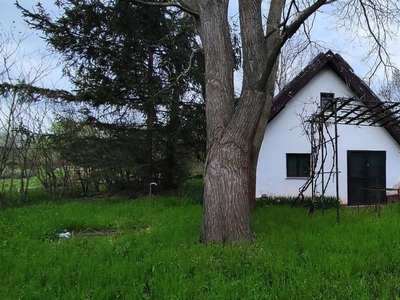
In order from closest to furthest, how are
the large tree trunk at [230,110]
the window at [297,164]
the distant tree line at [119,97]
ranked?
the large tree trunk at [230,110] < the distant tree line at [119,97] < the window at [297,164]

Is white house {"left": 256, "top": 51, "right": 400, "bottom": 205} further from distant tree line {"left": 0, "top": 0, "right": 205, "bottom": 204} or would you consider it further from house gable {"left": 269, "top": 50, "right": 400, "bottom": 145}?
distant tree line {"left": 0, "top": 0, "right": 205, "bottom": 204}

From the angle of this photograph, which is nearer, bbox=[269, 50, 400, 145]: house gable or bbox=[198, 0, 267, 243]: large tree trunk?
bbox=[198, 0, 267, 243]: large tree trunk

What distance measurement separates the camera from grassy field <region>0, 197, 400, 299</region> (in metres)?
2.89

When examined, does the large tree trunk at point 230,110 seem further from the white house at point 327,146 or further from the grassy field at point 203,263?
the white house at point 327,146

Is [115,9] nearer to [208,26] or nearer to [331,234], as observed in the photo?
[208,26]

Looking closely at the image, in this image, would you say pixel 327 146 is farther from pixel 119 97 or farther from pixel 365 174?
pixel 119 97

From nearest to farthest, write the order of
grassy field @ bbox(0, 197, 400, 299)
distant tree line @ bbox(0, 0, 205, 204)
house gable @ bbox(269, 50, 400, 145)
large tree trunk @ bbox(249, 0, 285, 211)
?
grassy field @ bbox(0, 197, 400, 299) < large tree trunk @ bbox(249, 0, 285, 211) < distant tree line @ bbox(0, 0, 205, 204) < house gable @ bbox(269, 50, 400, 145)

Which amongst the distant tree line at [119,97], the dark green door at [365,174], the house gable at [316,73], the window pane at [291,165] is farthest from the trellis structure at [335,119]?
the distant tree line at [119,97]

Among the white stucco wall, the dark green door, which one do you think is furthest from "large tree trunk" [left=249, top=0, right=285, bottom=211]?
the dark green door

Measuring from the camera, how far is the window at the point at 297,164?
34.1 ft

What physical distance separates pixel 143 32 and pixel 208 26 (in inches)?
226

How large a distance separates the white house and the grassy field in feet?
14.9

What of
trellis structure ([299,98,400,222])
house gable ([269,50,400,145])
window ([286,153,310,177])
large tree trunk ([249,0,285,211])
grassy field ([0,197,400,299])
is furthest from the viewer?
window ([286,153,310,177])

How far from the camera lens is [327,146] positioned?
10.5m
